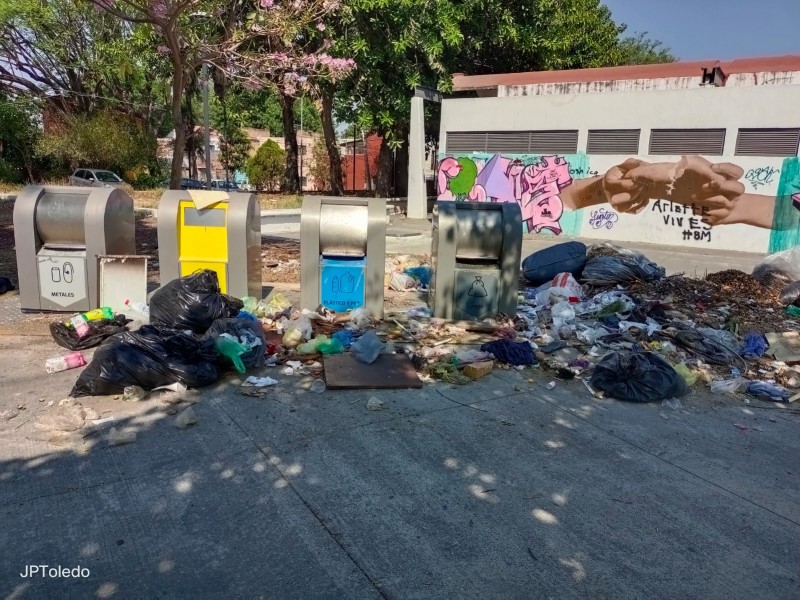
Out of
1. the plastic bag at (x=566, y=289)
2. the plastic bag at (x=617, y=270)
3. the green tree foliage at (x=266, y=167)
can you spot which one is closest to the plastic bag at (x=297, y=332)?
the plastic bag at (x=566, y=289)

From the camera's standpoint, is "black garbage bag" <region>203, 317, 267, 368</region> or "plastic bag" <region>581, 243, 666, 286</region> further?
"plastic bag" <region>581, 243, 666, 286</region>

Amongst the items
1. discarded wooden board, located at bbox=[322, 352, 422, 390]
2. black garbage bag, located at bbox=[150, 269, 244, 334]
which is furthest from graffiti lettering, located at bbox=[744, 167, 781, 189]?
black garbage bag, located at bbox=[150, 269, 244, 334]

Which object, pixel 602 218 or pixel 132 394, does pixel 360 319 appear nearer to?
pixel 132 394

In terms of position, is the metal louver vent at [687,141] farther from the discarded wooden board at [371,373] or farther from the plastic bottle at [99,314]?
the plastic bottle at [99,314]

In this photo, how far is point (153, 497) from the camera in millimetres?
2861

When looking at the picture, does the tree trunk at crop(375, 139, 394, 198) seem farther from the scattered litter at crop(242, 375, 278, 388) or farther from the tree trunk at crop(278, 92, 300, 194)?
the scattered litter at crop(242, 375, 278, 388)

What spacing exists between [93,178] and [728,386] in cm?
2011

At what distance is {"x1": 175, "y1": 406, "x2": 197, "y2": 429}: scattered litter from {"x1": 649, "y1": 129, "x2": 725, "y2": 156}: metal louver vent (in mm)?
13300

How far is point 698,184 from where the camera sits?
13570 mm

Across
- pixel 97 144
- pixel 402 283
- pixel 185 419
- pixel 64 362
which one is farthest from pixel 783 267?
pixel 97 144

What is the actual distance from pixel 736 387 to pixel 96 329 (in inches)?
203

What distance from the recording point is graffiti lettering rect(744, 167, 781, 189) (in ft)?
42.0

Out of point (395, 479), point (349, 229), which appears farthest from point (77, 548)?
point (349, 229)

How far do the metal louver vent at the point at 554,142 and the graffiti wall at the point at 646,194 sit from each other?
0.19m
